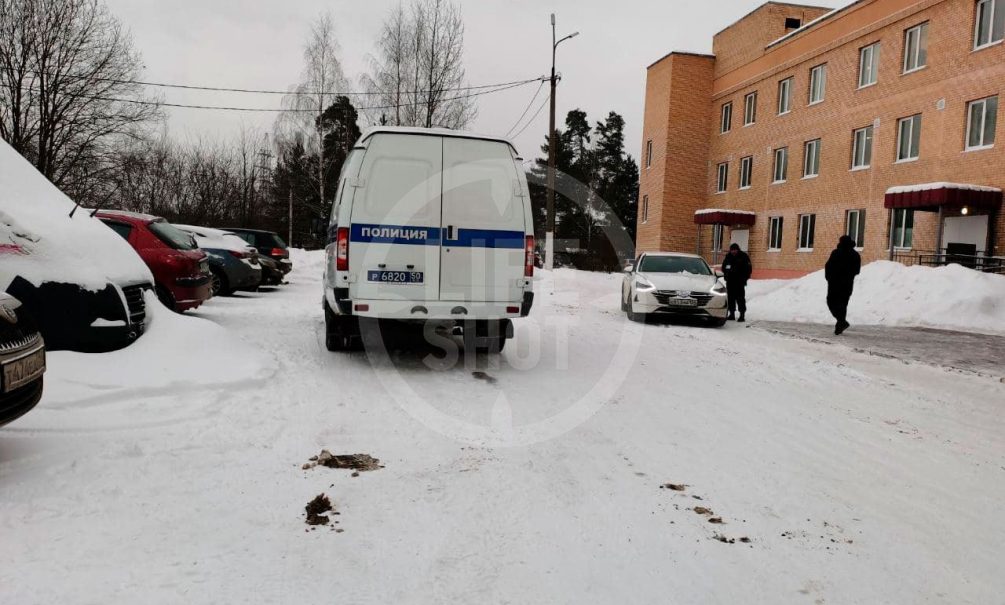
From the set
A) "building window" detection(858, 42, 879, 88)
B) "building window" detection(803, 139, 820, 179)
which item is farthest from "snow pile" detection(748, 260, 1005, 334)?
"building window" detection(803, 139, 820, 179)

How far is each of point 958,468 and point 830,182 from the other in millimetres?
25225

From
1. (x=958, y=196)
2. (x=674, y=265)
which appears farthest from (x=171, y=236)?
(x=958, y=196)

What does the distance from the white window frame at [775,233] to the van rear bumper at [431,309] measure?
25.9 meters

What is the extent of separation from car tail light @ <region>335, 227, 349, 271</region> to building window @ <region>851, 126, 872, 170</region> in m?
24.2

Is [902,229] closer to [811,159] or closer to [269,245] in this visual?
[811,159]

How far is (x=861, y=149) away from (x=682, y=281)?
57.0ft

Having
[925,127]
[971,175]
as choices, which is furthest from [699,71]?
[971,175]

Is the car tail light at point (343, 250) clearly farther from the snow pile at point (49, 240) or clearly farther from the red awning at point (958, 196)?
the red awning at point (958, 196)

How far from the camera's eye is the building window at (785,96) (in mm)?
29578

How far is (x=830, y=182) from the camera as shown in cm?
2631

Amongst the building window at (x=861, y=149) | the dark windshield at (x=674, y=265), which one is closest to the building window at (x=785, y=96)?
the building window at (x=861, y=149)

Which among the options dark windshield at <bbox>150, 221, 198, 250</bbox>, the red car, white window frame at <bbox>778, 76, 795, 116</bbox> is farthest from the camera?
white window frame at <bbox>778, 76, 795, 116</bbox>

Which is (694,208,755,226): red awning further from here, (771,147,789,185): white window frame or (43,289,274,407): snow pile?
(43,289,274,407): snow pile

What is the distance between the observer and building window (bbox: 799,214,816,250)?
2744 cm
